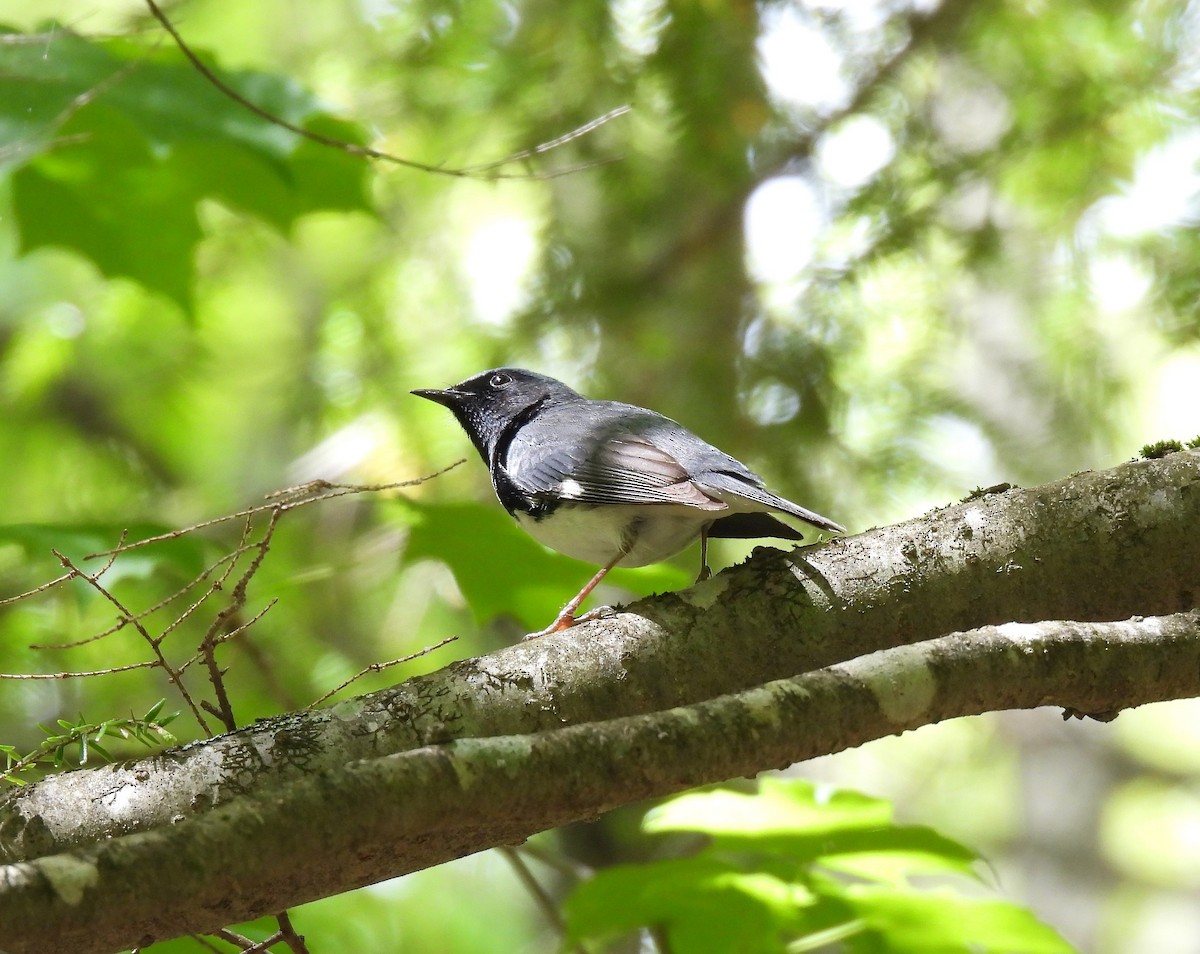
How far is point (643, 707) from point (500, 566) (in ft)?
4.60

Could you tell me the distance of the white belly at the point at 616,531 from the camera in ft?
10.9

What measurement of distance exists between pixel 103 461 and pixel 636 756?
17.5 ft

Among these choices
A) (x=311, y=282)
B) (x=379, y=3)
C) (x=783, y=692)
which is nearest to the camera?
(x=783, y=692)

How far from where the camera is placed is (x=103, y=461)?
616cm

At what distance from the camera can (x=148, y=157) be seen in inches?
163

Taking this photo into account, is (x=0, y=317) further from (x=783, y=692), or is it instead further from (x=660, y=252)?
(x=783, y=692)

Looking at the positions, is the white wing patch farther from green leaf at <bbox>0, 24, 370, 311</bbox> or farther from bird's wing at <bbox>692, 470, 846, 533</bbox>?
green leaf at <bbox>0, 24, 370, 311</bbox>

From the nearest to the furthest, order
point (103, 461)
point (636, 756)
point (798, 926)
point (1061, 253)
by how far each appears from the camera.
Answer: point (636, 756) → point (798, 926) → point (1061, 253) → point (103, 461)

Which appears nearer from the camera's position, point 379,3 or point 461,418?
point 461,418

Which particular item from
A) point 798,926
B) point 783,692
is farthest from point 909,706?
point 798,926

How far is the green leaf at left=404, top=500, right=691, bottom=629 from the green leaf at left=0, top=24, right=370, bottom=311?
1.46 m

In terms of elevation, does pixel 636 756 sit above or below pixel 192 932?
above

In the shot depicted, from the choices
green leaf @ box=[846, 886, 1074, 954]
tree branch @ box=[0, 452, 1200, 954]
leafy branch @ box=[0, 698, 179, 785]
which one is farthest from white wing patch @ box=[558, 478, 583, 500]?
leafy branch @ box=[0, 698, 179, 785]

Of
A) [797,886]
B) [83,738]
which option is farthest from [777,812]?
[83,738]
